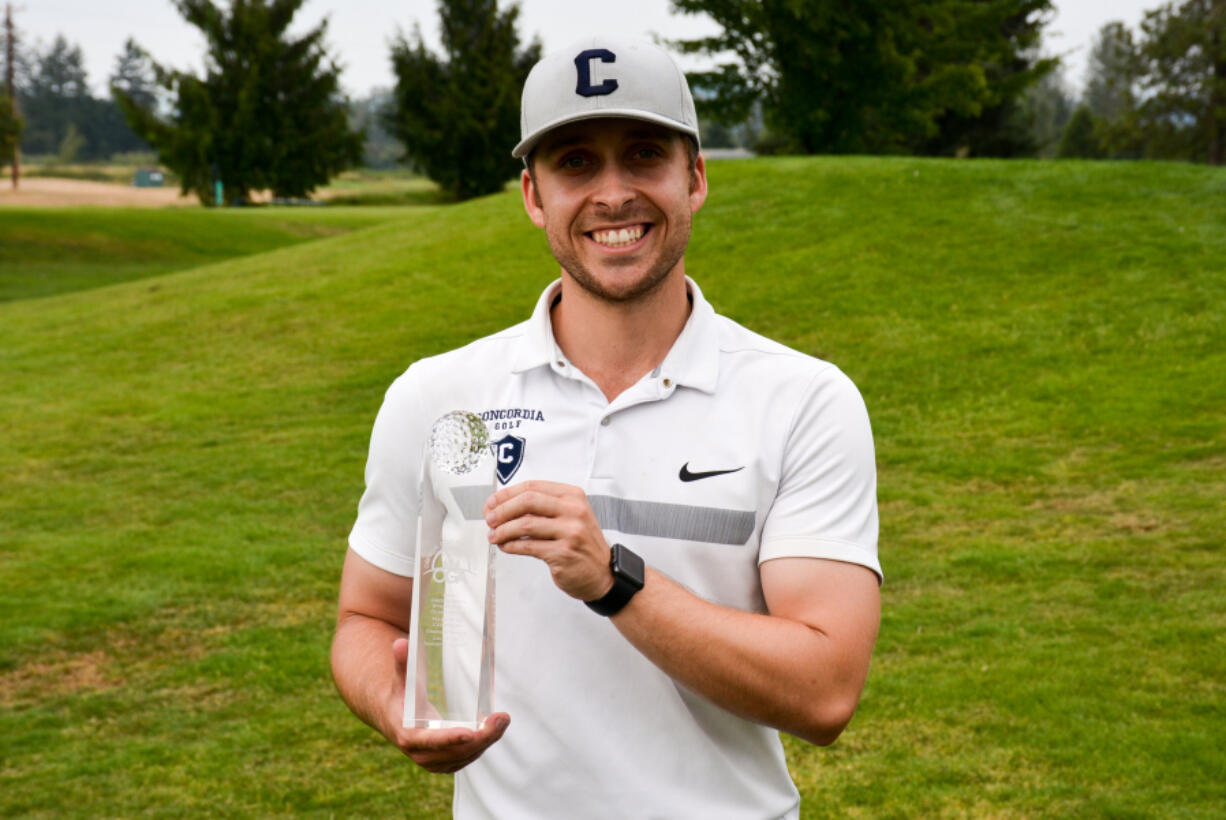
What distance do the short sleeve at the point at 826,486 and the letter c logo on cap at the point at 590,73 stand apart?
70cm

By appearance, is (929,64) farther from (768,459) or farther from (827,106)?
(768,459)

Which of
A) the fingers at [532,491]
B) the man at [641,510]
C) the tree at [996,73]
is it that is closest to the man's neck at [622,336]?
the man at [641,510]

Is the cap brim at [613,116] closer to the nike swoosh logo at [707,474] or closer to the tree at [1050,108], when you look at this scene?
the nike swoosh logo at [707,474]

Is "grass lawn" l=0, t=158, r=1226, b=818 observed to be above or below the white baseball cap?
below

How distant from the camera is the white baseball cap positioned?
2398mm

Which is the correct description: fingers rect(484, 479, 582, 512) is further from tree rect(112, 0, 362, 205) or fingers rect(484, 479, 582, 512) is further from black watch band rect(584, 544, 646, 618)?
tree rect(112, 0, 362, 205)

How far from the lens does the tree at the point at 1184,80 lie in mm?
50906

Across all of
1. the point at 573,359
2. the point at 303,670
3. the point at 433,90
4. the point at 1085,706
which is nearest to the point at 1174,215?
the point at 1085,706

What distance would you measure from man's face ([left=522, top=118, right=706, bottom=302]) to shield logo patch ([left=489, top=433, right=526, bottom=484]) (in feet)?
1.18

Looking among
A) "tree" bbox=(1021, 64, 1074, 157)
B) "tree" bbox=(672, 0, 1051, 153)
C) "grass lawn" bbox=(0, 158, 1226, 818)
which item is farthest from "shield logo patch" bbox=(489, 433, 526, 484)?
"tree" bbox=(1021, 64, 1074, 157)

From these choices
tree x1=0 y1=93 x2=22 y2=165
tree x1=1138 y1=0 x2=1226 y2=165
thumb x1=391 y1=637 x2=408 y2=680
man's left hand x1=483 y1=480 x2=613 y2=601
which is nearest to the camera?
man's left hand x1=483 y1=480 x2=613 y2=601

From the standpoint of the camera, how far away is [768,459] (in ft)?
7.82

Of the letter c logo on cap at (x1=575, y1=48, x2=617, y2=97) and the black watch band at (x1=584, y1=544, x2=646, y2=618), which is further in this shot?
the letter c logo on cap at (x1=575, y1=48, x2=617, y2=97)

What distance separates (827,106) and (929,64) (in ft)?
20.4
